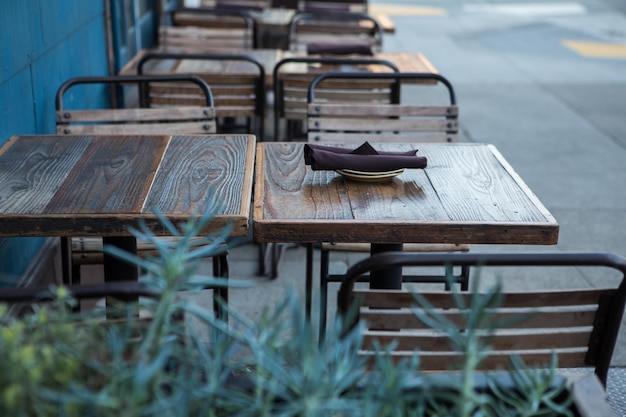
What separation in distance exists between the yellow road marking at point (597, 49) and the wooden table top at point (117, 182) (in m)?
9.89

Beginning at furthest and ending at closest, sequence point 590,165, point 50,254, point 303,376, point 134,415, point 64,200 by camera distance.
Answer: point 590,165
point 50,254
point 64,200
point 303,376
point 134,415

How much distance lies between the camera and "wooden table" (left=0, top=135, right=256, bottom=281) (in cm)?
231

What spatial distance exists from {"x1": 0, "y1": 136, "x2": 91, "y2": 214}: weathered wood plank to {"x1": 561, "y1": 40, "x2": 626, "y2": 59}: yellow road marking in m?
10.1

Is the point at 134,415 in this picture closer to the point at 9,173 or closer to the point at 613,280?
the point at 9,173

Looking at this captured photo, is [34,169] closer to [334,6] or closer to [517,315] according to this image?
[517,315]

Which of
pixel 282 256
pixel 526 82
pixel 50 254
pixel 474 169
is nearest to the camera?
pixel 474 169

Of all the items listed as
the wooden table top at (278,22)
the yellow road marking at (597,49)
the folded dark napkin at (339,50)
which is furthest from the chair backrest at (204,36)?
the yellow road marking at (597,49)

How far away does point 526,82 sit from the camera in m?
9.77

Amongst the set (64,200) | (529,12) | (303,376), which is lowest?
(529,12)

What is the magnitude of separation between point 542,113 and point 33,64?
5.79 metres

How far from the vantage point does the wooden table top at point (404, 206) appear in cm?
237

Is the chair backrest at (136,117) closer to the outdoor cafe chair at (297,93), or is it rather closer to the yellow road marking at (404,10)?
the outdoor cafe chair at (297,93)

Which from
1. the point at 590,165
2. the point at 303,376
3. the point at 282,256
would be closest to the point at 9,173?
the point at 303,376

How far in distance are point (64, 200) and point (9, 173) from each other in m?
0.37
